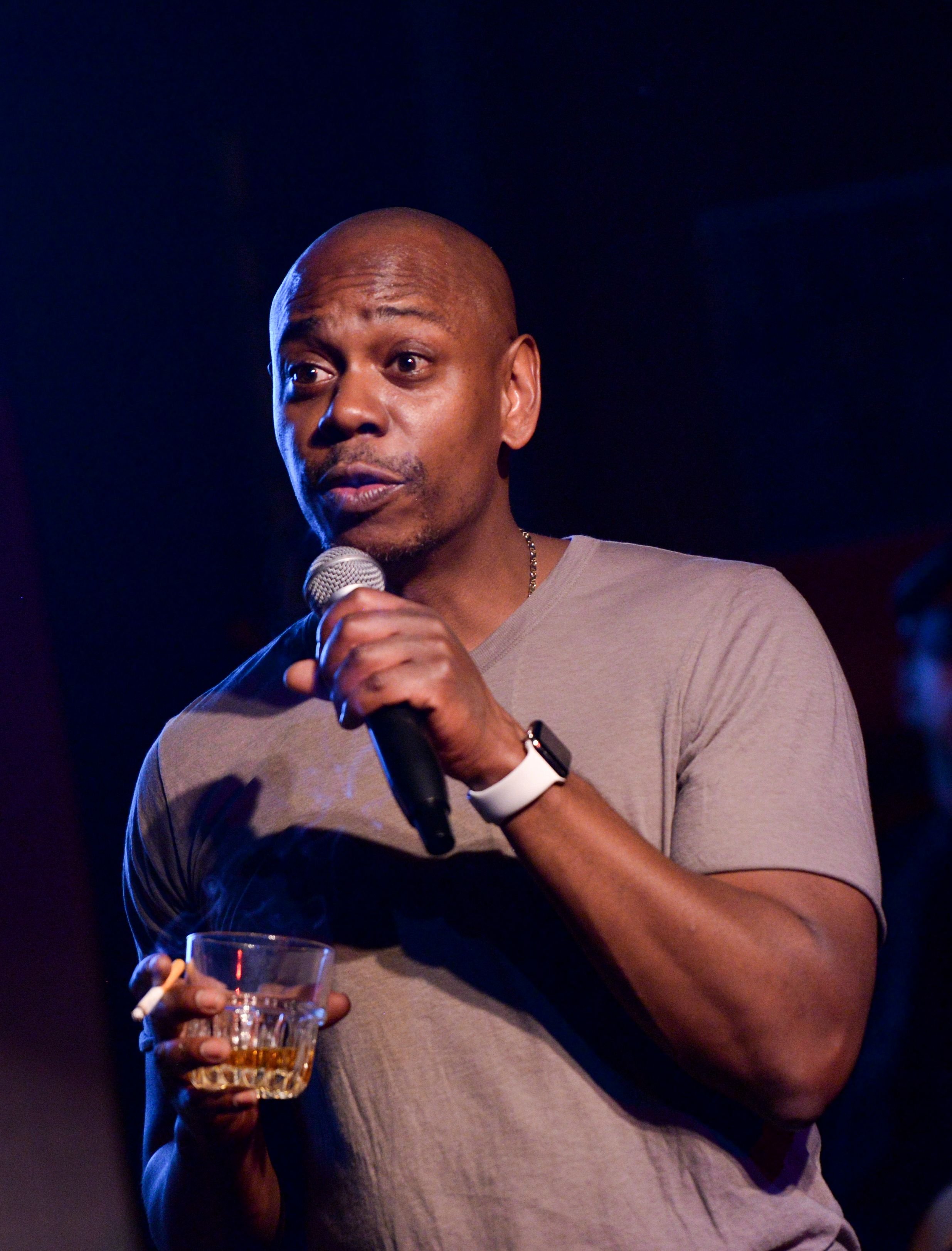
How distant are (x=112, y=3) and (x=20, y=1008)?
2388 millimetres

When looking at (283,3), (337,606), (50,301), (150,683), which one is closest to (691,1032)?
(337,606)

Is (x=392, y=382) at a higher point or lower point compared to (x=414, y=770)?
higher

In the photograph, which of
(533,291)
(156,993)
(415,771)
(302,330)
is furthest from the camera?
(533,291)

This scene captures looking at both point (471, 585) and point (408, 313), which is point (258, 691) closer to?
Result: point (471, 585)

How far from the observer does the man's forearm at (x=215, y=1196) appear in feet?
4.65

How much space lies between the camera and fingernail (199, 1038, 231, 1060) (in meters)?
1.16

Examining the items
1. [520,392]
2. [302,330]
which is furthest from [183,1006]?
[520,392]

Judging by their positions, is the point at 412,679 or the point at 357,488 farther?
the point at 357,488

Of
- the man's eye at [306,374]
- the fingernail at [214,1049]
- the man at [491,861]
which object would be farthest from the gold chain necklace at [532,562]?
the fingernail at [214,1049]

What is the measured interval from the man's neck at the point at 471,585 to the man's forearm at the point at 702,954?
21.8 inches

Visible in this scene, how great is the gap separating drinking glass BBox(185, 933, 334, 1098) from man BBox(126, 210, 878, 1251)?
39 millimetres

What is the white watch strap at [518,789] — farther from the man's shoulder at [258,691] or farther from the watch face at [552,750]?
the man's shoulder at [258,691]

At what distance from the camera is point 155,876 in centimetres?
167

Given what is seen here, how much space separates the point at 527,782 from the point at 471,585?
0.62 meters
